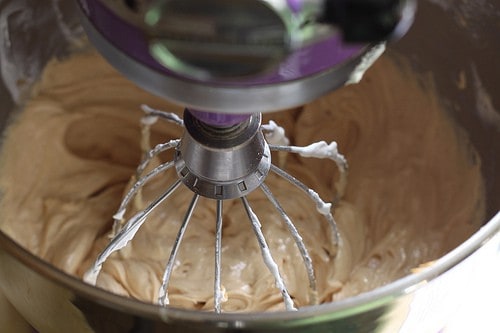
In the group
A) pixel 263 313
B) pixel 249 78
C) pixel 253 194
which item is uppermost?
pixel 249 78

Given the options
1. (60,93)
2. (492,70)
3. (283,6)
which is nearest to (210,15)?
(283,6)

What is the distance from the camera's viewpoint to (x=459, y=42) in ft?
2.53

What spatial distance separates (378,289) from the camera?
480mm

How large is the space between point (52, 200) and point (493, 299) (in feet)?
1.63

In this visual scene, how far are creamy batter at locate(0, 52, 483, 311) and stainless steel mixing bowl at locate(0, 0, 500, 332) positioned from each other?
28mm

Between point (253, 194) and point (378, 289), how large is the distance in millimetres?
447

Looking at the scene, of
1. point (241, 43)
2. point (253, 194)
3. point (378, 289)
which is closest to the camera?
point (241, 43)

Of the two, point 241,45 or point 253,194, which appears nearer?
point 241,45

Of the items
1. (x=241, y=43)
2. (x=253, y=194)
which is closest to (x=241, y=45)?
(x=241, y=43)

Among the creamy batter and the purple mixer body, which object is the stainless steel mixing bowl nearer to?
the creamy batter

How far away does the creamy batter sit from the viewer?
2.73 ft

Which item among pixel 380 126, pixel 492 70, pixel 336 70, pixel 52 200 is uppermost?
pixel 336 70

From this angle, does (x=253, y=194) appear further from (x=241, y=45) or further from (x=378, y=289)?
(x=241, y=45)

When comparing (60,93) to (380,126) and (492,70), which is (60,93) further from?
(492,70)
